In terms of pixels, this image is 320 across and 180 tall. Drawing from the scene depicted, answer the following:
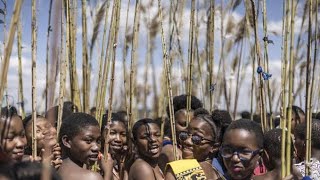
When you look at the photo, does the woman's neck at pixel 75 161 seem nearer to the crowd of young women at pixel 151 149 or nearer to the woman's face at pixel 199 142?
the crowd of young women at pixel 151 149

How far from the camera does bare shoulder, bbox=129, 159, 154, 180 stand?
84.3 inches

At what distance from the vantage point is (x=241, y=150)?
1670mm

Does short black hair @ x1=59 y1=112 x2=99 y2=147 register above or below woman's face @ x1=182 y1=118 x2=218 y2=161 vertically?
above

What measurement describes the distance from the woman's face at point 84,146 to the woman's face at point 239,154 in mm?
507

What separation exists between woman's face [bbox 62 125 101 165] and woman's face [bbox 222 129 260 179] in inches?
19.9

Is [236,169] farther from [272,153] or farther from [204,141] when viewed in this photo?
[204,141]

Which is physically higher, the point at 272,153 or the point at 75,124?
the point at 75,124

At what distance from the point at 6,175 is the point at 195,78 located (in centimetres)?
372

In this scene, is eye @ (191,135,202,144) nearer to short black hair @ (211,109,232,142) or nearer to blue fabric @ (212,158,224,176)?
blue fabric @ (212,158,224,176)

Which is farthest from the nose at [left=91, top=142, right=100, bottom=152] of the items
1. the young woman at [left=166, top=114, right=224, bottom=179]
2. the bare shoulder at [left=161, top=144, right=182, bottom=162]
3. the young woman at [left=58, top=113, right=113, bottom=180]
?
the bare shoulder at [left=161, top=144, right=182, bottom=162]

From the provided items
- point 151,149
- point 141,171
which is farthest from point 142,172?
point 151,149

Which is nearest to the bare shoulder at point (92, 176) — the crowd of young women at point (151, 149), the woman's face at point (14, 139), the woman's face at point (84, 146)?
the crowd of young women at point (151, 149)

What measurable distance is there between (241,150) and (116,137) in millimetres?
930

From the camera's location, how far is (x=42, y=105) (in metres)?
3.36
